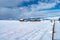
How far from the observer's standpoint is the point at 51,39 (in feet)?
12.7

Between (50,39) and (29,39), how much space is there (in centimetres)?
65

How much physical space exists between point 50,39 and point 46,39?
122 mm

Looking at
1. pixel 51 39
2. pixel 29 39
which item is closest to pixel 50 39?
pixel 51 39

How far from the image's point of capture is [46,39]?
3.88 metres

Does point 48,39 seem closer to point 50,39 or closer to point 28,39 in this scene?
point 50,39

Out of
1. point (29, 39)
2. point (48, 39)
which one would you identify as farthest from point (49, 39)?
point (29, 39)

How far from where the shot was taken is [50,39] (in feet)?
12.7

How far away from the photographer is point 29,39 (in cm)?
383

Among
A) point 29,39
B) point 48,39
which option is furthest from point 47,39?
point 29,39

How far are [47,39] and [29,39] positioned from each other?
1.82 ft

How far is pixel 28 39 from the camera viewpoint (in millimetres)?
3828

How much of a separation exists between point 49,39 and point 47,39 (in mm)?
61

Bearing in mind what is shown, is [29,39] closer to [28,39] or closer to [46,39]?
[28,39]

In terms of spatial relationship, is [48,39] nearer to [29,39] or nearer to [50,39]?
[50,39]
